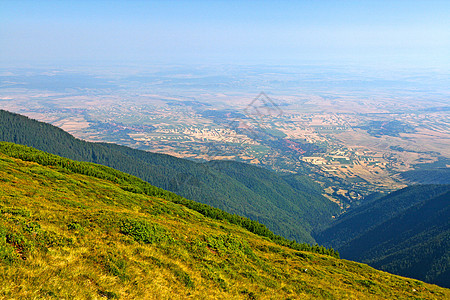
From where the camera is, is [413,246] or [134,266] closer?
[134,266]

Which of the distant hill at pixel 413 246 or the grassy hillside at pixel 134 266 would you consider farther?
the distant hill at pixel 413 246

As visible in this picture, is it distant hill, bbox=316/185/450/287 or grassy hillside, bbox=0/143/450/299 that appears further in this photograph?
distant hill, bbox=316/185/450/287

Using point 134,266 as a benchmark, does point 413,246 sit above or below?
below

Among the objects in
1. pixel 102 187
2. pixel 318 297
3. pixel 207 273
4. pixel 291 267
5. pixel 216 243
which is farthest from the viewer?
pixel 102 187

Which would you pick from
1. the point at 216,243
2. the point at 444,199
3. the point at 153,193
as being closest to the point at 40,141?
the point at 153,193

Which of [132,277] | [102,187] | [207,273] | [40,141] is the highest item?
[132,277]

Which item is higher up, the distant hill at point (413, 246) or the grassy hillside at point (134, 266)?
the grassy hillside at point (134, 266)

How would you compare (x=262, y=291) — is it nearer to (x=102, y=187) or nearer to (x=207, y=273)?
(x=207, y=273)

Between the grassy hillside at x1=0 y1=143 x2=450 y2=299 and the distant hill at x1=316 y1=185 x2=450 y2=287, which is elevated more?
the grassy hillside at x1=0 y1=143 x2=450 y2=299

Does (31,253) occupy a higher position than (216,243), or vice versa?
(31,253)

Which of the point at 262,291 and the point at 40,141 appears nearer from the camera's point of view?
the point at 262,291

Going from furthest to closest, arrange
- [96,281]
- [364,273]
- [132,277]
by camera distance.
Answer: [364,273] < [132,277] < [96,281]
